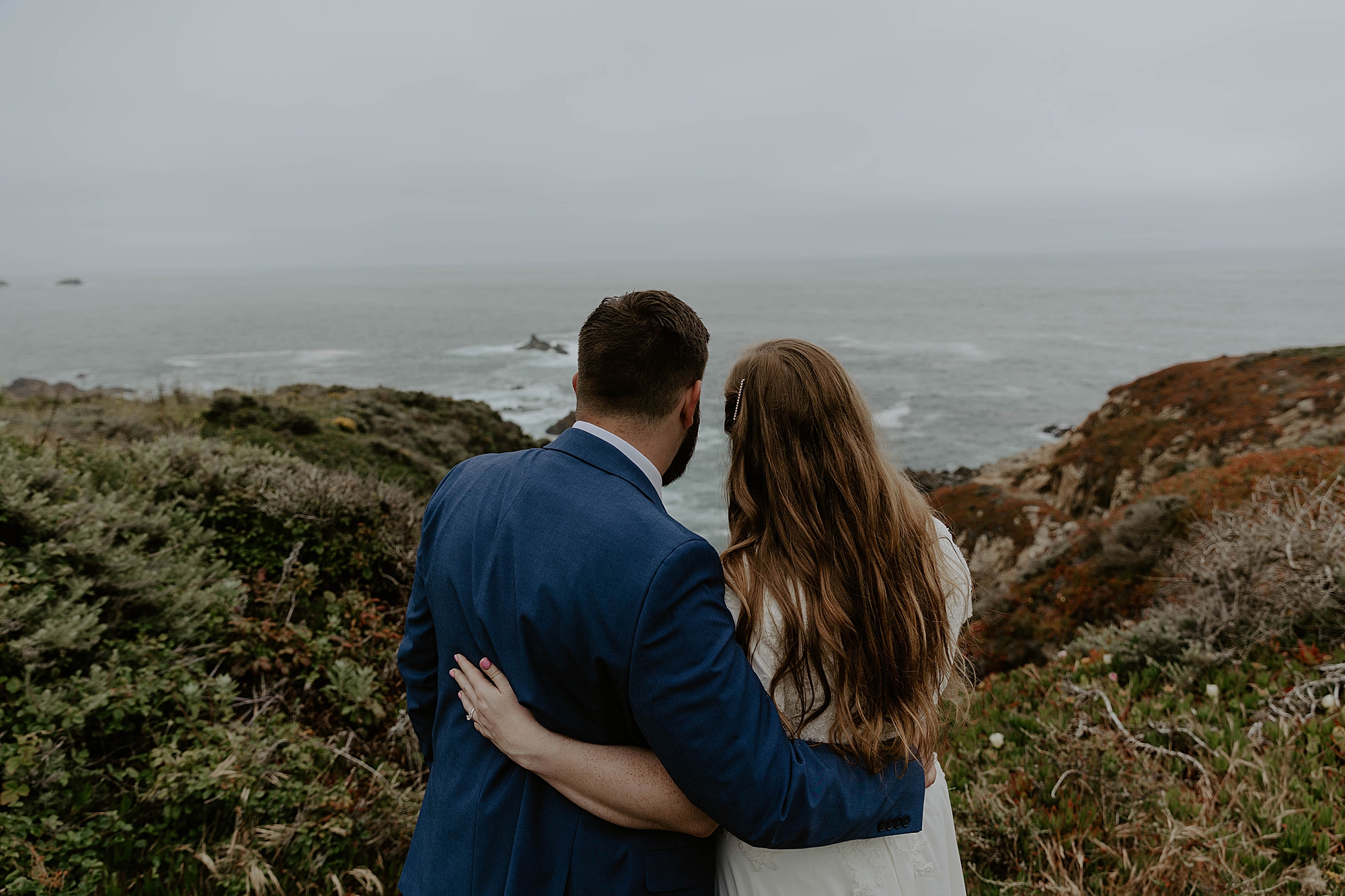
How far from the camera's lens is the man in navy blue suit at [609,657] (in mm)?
1675

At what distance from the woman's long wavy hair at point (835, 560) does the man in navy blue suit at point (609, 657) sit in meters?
0.15

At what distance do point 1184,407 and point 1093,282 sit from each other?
189419 millimetres

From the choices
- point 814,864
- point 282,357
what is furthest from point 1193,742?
point 282,357

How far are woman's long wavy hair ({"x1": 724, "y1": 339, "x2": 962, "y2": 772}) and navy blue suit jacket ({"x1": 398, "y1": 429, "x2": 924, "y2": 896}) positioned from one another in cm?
16

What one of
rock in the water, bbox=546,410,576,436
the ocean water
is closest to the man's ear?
the ocean water

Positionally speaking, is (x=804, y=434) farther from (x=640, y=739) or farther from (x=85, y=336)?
(x=85, y=336)

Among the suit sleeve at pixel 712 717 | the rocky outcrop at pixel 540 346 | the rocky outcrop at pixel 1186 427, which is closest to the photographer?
the suit sleeve at pixel 712 717

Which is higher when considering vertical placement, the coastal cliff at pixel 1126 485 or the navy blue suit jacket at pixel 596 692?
the navy blue suit jacket at pixel 596 692

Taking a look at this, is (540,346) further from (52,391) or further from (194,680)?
(194,680)

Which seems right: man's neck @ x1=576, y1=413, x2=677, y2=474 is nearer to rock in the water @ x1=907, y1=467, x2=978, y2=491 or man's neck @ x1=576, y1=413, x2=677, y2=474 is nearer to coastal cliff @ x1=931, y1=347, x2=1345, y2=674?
coastal cliff @ x1=931, y1=347, x2=1345, y2=674

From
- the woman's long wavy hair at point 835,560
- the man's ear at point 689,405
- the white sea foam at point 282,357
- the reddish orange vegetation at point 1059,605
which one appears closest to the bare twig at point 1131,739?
the reddish orange vegetation at point 1059,605

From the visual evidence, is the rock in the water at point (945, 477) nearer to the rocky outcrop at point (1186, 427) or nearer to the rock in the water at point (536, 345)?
the rocky outcrop at point (1186, 427)

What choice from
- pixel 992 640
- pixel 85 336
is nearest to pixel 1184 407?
pixel 992 640

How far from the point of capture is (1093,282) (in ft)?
594
